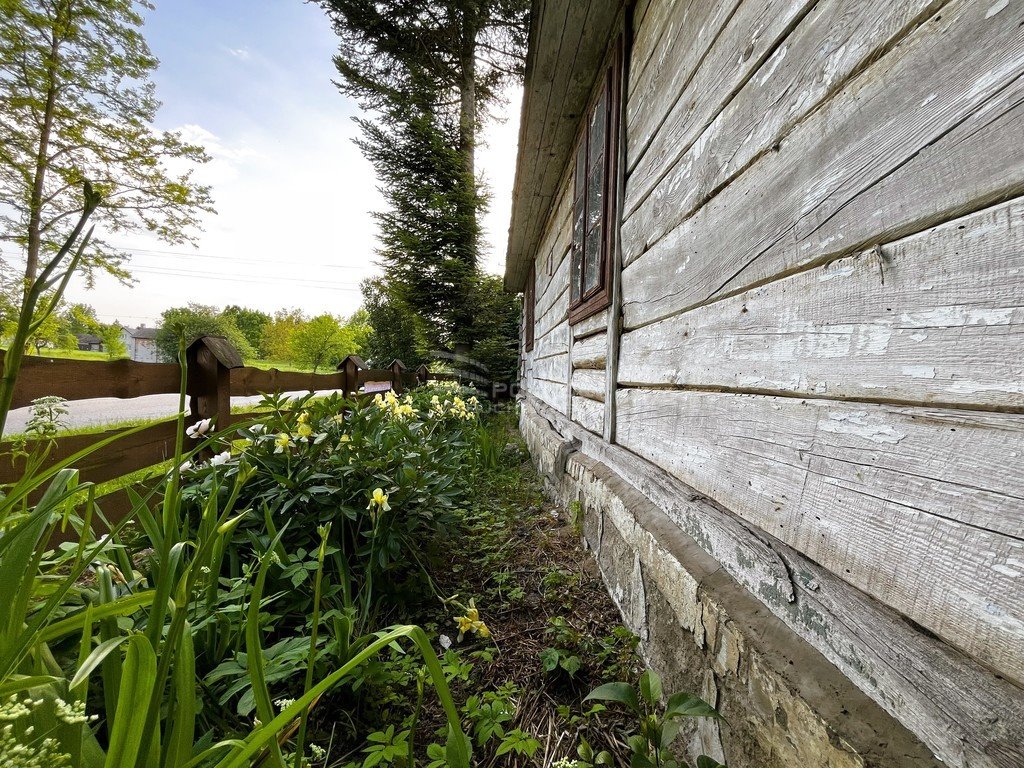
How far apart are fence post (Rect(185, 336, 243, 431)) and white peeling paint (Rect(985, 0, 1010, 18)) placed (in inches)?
113

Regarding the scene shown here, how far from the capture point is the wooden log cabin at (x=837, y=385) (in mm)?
559

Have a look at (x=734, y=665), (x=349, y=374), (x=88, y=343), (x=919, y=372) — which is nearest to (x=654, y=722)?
(x=734, y=665)

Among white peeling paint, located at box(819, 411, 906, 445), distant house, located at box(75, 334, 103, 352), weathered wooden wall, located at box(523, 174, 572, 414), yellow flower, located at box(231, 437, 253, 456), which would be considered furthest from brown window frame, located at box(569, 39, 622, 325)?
distant house, located at box(75, 334, 103, 352)

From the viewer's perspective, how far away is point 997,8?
559 millimetres

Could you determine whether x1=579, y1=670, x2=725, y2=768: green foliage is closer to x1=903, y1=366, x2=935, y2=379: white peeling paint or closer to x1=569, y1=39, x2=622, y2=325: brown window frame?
x1=903, y1=366, x2=935, y2=379: white peeling paint

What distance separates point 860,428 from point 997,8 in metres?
0.61

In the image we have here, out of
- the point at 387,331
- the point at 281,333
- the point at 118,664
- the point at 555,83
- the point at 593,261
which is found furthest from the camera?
the point at 281,333

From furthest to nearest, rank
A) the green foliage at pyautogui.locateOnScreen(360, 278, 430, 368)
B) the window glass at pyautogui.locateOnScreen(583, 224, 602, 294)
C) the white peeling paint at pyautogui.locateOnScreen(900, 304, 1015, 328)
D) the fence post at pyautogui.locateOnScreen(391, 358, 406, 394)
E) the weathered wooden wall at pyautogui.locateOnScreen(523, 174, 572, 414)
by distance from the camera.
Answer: the green foliage at pyautogui.locateOnScreen(360, 278, 430, 368), the fence post at pyautogui.locateOnScreen(391, 358, 406, 394), the weathered wooden wall at pyautogui.locateOnScreen(523, 174, 572, 414), the window glass at pyautogui.locateOnScreen(583, 224, 602, 294), the white peeling paint at pyautogui.locateOnScreen(900, 304, 1015, 328)

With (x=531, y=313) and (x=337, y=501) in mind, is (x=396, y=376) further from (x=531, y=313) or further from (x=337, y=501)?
(x=337, y=501)

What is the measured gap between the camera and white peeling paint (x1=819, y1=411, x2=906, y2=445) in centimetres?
70

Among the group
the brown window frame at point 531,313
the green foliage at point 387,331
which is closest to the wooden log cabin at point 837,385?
the brown window frame at point 531,313

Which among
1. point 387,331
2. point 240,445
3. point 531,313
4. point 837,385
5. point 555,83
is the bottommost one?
point 240,445

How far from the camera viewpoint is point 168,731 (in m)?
0.66

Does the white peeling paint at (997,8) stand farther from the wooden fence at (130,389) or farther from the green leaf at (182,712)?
the wooden fence at (130,389)
